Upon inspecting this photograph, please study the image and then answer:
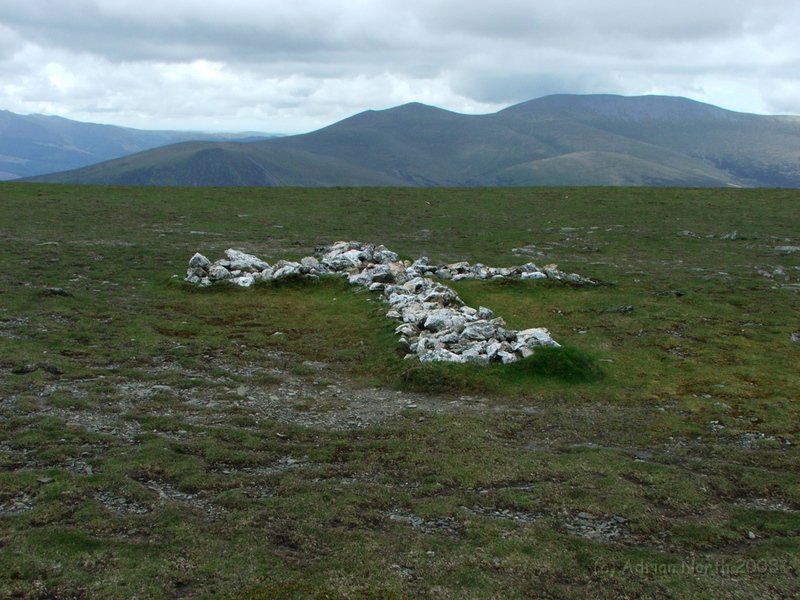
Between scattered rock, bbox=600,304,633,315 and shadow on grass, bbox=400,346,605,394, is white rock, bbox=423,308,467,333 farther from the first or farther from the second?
scattered rock, bbox=600,304,633,315

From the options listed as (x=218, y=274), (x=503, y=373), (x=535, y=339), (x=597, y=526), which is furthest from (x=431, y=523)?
(x=218, y=274)

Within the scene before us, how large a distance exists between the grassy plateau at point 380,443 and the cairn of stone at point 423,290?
86 centimetres

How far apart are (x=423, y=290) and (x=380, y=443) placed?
1676 centimetres

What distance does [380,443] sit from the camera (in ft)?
61.0

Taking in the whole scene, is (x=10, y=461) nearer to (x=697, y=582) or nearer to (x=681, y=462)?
(x=697, y=582)

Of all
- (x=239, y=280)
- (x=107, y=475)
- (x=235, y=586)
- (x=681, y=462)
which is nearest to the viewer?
(x=235, y=586)

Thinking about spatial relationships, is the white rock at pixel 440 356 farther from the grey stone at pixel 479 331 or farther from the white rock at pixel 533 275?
the white rock at pixel 533 275

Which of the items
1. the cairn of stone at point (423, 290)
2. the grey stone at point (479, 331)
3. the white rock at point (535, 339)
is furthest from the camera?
the grey stone at point (479, 331)

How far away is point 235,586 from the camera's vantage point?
1150 cm

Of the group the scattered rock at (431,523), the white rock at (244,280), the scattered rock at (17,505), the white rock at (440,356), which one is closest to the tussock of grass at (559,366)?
the white rock at (440,356)

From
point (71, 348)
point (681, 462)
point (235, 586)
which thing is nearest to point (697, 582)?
point (681, 462)

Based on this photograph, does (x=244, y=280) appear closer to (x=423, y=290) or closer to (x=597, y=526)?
(x=423, y=290)

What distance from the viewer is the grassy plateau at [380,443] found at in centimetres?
1242

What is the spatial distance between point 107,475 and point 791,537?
584 inches
